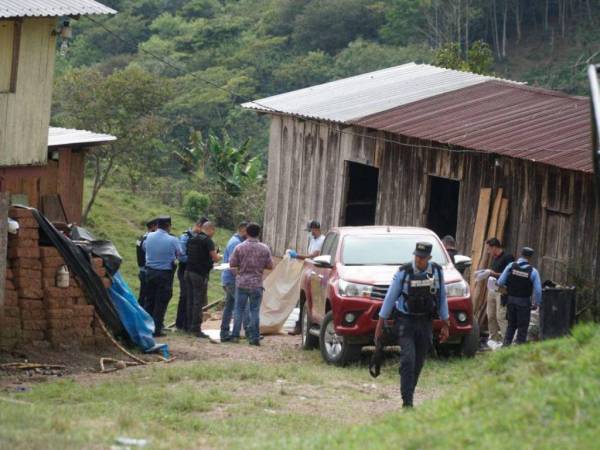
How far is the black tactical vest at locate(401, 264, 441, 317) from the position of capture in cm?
1159

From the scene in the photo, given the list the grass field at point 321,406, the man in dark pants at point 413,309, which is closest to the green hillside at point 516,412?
the grass field at point 321,406

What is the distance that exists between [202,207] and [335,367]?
26021 mm

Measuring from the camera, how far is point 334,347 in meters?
16.0

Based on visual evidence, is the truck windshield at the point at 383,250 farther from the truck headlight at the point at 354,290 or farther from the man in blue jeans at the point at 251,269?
the man in blue jeans at the point at 251,269

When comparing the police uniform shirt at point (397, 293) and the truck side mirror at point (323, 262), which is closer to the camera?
the police uniform shirt at point (397, 293)

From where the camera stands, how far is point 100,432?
34.2 feet

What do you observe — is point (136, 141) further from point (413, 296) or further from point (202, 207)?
point (413, 296)

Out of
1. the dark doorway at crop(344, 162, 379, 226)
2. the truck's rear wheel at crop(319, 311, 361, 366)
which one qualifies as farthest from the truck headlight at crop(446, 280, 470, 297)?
the dark doorway at crop(344, 162, 379, 226)

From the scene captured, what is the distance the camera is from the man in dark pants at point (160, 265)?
1798 cm

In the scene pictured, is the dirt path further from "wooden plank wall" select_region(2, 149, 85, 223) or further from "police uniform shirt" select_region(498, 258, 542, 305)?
"wooden plank wall" select_region(2, 149, 85, 223)

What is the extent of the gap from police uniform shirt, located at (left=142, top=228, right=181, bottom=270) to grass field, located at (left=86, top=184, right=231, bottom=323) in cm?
1205

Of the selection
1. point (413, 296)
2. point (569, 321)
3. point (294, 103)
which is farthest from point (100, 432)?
point (294, 103)

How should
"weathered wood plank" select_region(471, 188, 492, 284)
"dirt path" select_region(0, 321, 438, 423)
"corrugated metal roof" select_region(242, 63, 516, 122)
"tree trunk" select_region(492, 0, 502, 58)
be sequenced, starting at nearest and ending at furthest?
"dirt path" select_region(0, 321, 438, 423)
"weathered wood plank" select_region(471, 188, 492, 284)
"corrugated metal roof" select_region(242, 63, 516, 122)
"tree trunk" select_region(492, 0, 502, 58)

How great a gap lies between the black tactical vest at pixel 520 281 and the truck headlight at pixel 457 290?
81cm
